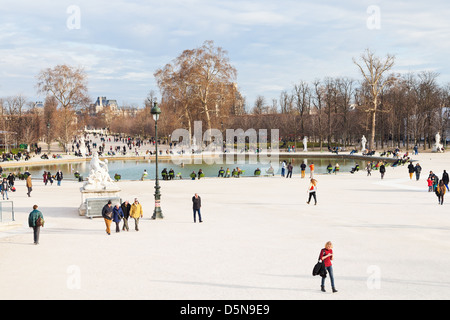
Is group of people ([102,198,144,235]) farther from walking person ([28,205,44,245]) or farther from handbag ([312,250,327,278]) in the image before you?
handbag ([312,250,327,278])

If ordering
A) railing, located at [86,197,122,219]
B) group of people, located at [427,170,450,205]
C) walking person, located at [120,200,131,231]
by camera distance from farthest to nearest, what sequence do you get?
group of people, located at [427,170,450,205], railing, located at [86,197,122,219], walking person, located at [120,200,131,231]

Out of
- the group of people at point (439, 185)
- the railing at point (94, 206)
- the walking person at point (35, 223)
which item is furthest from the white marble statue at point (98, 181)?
the group of people at point (439, 185)

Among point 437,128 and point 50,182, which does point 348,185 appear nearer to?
point 50,182

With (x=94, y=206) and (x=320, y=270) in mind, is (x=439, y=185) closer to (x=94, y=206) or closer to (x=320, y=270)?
(x=320, y=270)

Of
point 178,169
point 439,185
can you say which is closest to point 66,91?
point 178,169

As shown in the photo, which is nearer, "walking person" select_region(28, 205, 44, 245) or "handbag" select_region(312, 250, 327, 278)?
"handbag" select_region(312, 250, 327, 278)

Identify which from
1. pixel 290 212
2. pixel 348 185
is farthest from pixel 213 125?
pixel 290 212

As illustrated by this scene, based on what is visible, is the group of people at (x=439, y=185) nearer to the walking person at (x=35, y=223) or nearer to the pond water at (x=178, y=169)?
the pond water at (x=178, y=169)

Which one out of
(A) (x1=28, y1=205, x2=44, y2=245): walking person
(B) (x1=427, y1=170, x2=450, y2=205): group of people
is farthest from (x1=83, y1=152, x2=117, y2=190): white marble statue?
(B) (x1=427, y1=170, x2=450, y2=205): group of people

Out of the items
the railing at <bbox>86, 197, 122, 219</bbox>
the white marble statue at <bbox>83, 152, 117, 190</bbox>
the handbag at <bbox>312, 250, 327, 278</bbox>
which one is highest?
the white marble statue at <bbox>83, 152, 117, 190</bbox>

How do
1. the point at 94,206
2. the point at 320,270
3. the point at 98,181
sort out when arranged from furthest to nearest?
the point at 98,181
the point at 94,206
the point at 320,270

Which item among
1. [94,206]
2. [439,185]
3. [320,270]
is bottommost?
[320,270]

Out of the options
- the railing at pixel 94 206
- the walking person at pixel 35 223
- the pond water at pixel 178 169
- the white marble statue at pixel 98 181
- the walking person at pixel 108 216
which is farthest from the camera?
the pond water at pixel 178 169

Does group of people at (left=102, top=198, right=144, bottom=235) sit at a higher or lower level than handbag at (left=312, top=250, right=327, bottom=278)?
higher
